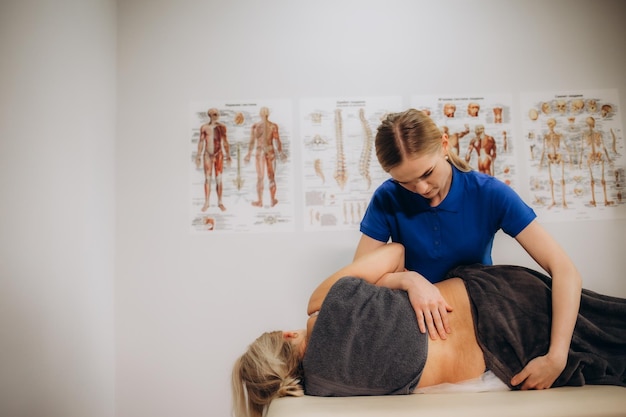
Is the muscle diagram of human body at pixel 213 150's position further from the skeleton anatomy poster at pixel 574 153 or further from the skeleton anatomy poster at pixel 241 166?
the skeleton anatomy poster at pixel 574 153

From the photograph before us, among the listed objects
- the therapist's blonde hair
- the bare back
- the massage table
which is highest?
the therapist's blonde hair

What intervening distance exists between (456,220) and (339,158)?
0.77 meters

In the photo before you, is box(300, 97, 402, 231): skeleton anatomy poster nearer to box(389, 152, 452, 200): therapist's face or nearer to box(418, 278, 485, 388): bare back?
box(389, 152, 452, 200): therapist's face

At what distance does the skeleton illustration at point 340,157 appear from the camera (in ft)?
6.73

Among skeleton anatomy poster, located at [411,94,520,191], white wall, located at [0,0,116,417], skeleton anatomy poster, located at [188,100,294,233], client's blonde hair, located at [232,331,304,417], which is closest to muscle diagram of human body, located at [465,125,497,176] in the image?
skeleton anatomy poster, located at [411,94,520,191]

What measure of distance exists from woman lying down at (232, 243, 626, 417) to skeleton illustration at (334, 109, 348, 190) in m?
0.82

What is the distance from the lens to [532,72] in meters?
2.14

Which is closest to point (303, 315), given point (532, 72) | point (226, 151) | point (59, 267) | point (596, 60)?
point (226, 151)

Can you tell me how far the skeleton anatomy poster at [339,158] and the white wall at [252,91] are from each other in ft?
0.21

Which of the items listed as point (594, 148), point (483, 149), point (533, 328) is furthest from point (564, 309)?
point (594, 148)

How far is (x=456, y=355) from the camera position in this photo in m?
1.15

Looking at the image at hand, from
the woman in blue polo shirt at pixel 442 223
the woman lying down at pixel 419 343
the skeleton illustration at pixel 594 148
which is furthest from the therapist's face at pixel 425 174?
the skeleton illustration at pixel 594 148

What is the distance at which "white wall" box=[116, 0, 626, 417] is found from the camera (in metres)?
1.95

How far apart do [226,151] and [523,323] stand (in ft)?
4.73
